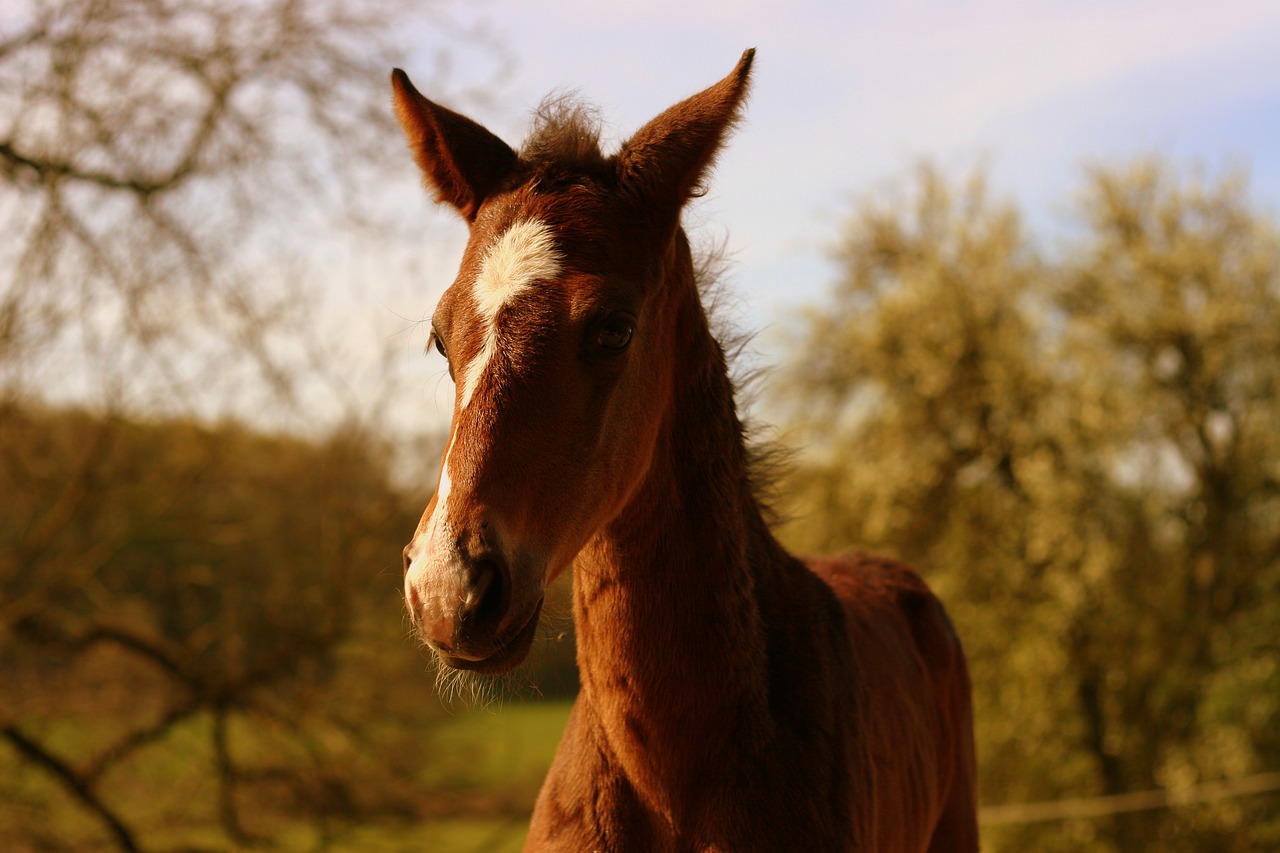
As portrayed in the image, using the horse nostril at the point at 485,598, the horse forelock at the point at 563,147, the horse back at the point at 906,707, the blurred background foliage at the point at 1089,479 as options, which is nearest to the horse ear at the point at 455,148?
the horse forelock at the point at 563,147

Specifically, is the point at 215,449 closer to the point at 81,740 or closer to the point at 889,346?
the point at 81,740

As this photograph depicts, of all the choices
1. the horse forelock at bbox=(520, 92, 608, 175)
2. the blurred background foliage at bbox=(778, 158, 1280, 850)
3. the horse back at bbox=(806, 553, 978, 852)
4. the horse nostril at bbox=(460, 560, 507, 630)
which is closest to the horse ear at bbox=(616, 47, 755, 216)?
the horse forelock at bbox=(520, 92, 608, 175)

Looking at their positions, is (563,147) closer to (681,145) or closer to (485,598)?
(681,145)

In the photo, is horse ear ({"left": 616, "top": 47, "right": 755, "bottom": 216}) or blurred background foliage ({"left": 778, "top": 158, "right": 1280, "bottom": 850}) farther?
blurred background foliage ({"left": 778, "top": 158, "right": 1280, "bottom": 850})

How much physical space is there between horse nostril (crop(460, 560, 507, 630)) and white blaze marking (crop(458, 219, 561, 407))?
14.2 inches

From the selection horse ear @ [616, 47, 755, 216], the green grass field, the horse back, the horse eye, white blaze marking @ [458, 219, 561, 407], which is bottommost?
the green grass field

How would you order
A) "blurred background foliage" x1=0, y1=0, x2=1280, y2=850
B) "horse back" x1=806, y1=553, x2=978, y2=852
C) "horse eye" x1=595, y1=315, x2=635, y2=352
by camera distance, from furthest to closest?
"blurred background foliage" x1=0, y1=0, x2=1280, y2=850
"horse back" x1=806, y1=553, x2=978, y2=852
"horse eye" x1=595, y1=315, x2=635, y2=352

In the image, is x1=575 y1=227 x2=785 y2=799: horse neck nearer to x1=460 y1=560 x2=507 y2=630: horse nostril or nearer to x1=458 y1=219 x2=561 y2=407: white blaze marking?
x1=458 y1=219 x2=561 y2=407: white blaze marking

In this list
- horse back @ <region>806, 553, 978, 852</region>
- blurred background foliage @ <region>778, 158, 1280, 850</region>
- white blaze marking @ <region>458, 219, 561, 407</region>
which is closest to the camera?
white blaze marking @ <region>458, 219, 561, 407</region>

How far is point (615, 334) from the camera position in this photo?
2.24 meters

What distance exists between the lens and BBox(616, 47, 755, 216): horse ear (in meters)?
2.46

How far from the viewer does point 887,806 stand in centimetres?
294

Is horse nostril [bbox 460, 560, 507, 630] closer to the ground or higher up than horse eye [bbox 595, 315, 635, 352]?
closer to the ground

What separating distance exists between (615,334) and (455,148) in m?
0.70
